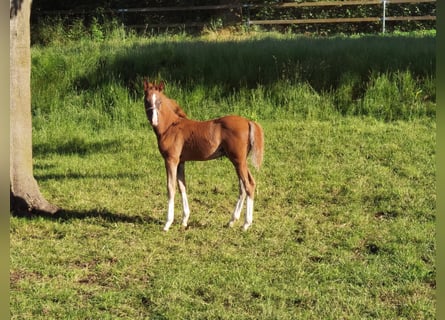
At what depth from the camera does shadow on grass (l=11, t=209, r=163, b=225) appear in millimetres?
7399

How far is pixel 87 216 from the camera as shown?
7570mm

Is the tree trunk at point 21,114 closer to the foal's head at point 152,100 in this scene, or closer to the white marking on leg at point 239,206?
the foal's head at point 152,100

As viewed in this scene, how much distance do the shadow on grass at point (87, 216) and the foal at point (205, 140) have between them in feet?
1.93

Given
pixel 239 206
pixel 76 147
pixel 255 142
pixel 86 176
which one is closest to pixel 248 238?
pixel 239 206

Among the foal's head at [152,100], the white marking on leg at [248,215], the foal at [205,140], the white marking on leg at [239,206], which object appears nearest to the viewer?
the foal's head at [152,100]

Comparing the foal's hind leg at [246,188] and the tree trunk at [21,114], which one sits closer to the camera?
the foal's hind leg at [246,188]

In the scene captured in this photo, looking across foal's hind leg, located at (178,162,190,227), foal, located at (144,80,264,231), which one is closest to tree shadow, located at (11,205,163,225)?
foal's hind leg, located at (178,162,190,227)

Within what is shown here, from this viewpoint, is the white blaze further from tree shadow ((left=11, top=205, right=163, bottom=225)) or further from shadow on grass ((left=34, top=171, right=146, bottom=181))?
shadow on grass ((left=34, top=171, right=146, bottom=181))

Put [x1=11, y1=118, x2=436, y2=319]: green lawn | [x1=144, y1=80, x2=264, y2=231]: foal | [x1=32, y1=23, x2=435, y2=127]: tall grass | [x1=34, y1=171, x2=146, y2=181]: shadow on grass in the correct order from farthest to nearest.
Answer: [x1=32, y1=23, x2=435, y2=127]: tall grass, [x1=34, y1=171, x2=146, y2=181]: shadow on grass, [x1=144, y1=80, x2=264, y2=231]: foal, [x1=11, y1=118, x2=436, y2=319]: green lawn

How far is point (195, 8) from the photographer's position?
24531 millimetres

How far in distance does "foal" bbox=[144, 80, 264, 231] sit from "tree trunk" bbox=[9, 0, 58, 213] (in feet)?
5.52

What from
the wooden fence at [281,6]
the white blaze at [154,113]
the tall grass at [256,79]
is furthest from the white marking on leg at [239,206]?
the wooden fence at [281,6]

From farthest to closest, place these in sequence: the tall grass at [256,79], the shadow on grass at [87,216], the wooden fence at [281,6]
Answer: the wooden fence at [281,6] → the tall grass at [256,79] → the shadow on grass at [87,216]

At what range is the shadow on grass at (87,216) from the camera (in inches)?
291
